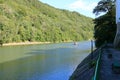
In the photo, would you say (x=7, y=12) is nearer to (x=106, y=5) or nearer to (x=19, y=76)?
(x=106, y=5)

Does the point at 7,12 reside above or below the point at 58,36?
above

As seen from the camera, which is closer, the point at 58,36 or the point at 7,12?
the point at 7,12

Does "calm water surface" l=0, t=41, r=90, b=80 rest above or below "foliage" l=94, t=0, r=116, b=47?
below

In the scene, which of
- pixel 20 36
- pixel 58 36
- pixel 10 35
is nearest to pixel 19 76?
pixel 10 35

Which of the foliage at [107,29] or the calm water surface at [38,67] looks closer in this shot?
the calm water surface at [38,67]

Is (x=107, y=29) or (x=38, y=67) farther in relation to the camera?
(x=107, y=29)

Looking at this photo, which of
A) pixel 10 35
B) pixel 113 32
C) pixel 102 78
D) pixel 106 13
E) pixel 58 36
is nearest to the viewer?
pixel 102 78

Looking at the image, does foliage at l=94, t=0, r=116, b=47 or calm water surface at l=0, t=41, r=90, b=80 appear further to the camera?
foliage at l=94, t=0, r=116, b=47

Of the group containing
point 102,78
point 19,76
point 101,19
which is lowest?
point 19,76

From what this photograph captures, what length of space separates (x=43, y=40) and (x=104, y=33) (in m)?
122

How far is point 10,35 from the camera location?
5512 inches

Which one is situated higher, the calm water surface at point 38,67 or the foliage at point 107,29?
the foliage at point 107,29

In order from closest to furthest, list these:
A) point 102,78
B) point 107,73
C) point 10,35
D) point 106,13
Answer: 1. point 102,78
2. point 107,73
3. point 106,13
4. point 10,35

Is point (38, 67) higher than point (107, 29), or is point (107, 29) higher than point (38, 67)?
point (107, 29)
